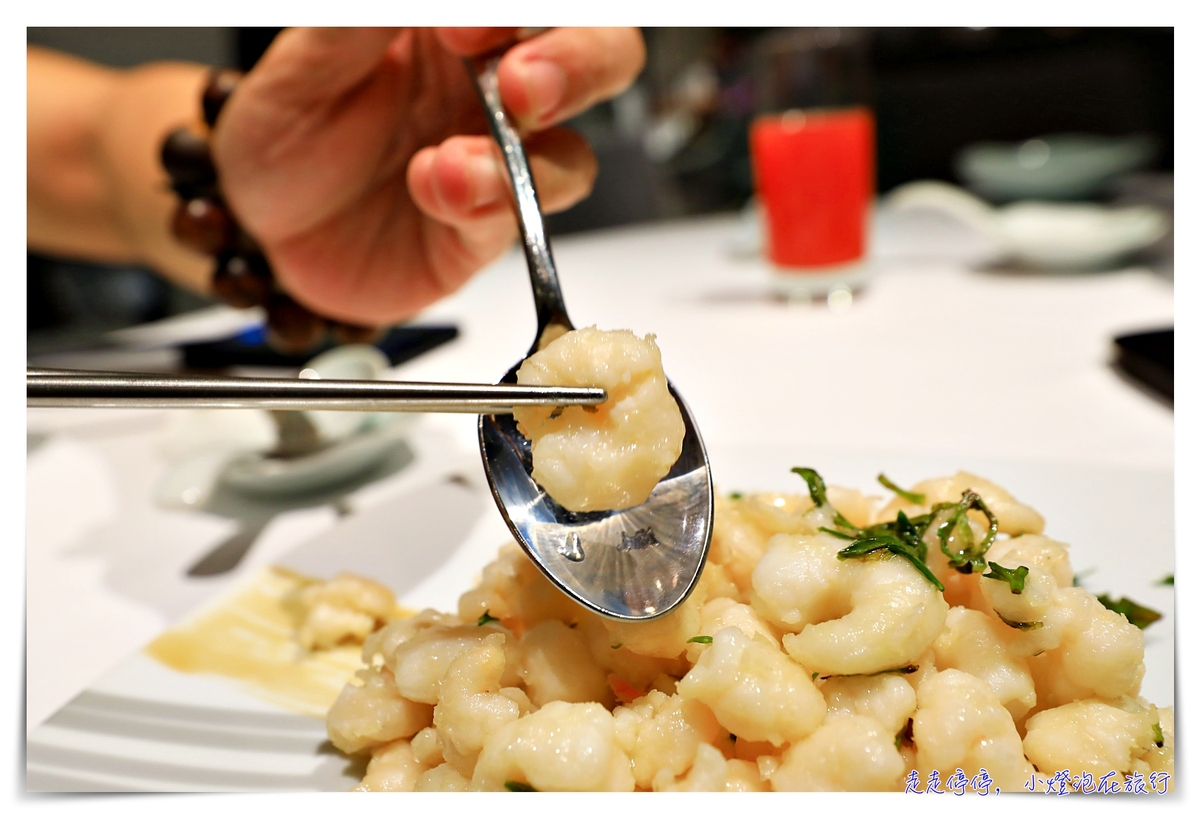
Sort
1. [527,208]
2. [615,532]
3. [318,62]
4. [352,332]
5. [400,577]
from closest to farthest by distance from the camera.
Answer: [615,532], [527,208], [400,577], [318,62], [352,332]

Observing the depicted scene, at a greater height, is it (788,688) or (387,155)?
(387,155)

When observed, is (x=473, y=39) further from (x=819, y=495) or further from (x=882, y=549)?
(x=882, y=549)

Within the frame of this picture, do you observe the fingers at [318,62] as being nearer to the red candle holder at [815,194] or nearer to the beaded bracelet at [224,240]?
the beaded bracelet at [224,240]

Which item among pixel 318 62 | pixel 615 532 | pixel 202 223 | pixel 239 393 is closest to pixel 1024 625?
pixel 615 532

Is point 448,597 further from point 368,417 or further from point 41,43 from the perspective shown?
point 41,43

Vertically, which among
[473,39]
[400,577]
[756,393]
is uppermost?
[473,39]
